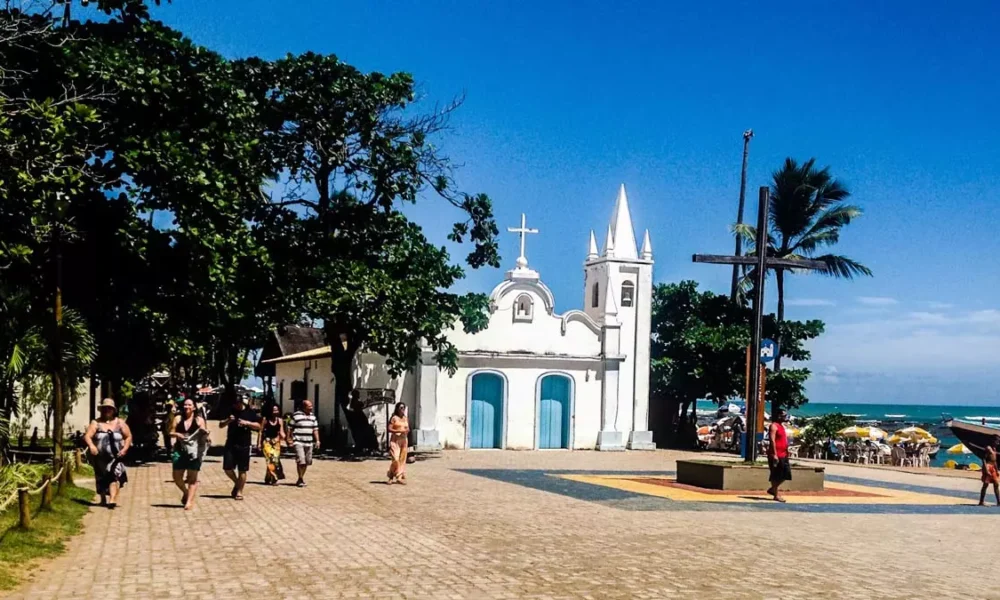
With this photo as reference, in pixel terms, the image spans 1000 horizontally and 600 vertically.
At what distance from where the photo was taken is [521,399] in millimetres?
31094

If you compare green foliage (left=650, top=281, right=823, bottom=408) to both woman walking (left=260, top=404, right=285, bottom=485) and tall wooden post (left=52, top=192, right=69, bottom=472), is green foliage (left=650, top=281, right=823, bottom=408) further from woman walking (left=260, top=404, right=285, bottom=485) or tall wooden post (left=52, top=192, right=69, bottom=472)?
tall wooden post (left=52, top=192, right=69, bottom=472)

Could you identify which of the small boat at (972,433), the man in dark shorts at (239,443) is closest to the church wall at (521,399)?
the man in dark shorts at (239,443)

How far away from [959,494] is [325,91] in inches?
635

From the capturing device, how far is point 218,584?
8.84 metres

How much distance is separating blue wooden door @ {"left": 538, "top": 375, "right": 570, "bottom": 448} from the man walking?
13565 millimetres

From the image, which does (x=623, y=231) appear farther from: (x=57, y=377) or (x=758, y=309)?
(x=57, y=377)

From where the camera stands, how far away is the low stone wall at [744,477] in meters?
19.3

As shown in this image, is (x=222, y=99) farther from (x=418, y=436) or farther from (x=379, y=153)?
(x=418, y=436)

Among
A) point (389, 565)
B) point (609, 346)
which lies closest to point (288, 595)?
point (389, 565)

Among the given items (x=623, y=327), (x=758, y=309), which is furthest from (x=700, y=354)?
(x=758, y=309)

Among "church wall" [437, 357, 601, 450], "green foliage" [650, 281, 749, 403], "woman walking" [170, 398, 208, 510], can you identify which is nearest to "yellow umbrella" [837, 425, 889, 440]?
"green foliage" [650, 281, 749, 403]

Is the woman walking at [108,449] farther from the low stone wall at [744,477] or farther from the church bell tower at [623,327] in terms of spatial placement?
the church bell tower at [623,327]

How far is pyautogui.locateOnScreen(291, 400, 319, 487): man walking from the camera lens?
18.1m

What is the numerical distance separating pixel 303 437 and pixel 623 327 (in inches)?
637
